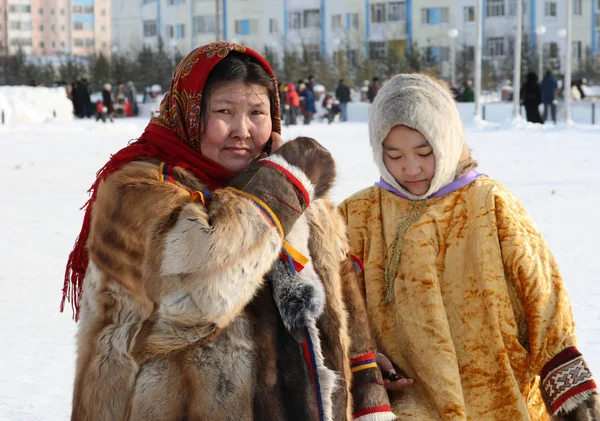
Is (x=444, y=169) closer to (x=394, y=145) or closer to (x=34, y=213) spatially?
(x=394, y=145)

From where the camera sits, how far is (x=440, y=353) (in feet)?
8.32

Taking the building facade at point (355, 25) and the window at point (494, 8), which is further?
the window at point (494, 8)

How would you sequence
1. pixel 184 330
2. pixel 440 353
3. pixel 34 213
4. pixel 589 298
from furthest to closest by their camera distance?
pixel 34 213, pixel 589 298, pixel 440 353, pixel 184 330

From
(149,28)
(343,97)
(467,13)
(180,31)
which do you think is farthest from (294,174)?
(149,28)

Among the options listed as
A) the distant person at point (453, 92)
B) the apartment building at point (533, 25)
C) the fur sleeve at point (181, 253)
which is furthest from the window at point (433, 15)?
the fur sleeve at point (181, 253)

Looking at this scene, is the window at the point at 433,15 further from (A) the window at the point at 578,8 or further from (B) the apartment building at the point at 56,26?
(B) the apartment building at the point at 56,26

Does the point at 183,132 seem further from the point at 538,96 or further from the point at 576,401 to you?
the point at 538,96

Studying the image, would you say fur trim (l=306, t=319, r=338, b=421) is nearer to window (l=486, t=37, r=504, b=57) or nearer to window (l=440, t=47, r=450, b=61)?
window (l=486, t=37, r=504, b=57)

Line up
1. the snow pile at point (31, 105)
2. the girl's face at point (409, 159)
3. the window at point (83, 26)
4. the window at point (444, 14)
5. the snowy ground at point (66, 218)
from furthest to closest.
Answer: the window at point (83, 26) < the window at point (444, 14) < the snow pile at point (31, 105) < the snowy ground at point (66, 218) < the girl's face at point (409, 159)

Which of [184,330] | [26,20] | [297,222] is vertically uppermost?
[26,20]

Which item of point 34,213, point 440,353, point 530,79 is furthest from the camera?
point 530,79

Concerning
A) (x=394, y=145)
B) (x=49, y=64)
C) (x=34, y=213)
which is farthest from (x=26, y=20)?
(x=394, y=145)

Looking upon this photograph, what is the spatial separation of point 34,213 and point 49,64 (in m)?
40.2

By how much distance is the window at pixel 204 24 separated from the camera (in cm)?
5802
